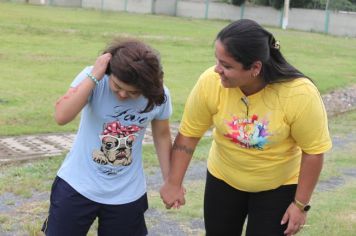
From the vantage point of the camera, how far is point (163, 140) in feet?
11.0

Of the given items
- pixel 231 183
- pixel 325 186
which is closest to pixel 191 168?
pixel 325 186

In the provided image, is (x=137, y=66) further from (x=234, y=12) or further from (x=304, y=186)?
(x=234, y=12)

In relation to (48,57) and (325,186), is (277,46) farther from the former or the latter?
(48,57)

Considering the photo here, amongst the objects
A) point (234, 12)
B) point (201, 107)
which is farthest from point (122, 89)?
point (234, 12)

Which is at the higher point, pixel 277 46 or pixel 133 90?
pixel 277 46

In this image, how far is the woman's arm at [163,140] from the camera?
3.30 meters

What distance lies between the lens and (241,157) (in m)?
3.19

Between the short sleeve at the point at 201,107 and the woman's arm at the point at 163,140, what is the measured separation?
0.09m

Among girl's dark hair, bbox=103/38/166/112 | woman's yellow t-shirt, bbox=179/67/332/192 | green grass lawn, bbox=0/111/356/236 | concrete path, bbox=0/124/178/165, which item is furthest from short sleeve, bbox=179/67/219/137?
concrete path, bbox=0/124/178/165

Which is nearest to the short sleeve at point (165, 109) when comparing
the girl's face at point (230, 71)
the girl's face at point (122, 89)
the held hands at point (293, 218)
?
the girl's face at point (122, 89)

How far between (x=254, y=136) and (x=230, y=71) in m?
0.42

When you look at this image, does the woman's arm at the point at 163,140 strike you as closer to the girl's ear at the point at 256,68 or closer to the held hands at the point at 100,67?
the held hands at the point at 100,67

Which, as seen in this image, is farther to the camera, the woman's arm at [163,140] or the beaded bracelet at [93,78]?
the woman's arm at [163,140]

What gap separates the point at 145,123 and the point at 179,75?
1155 centimetres
